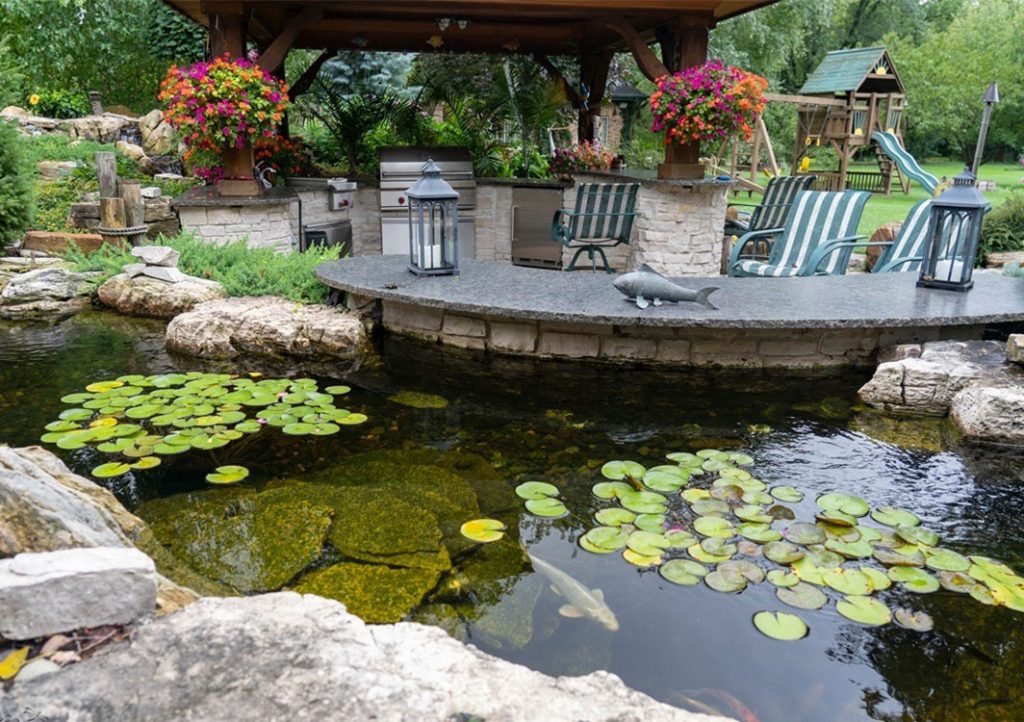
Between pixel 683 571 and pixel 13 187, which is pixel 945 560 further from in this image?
pixel 13 187

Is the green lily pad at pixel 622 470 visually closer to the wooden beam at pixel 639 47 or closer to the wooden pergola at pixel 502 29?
the wooden pergola at pixel 502 29

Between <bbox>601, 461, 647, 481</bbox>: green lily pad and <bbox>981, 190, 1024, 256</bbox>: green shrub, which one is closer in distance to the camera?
<bbox>601, 461, 647, 481</bbox>: green lily pad

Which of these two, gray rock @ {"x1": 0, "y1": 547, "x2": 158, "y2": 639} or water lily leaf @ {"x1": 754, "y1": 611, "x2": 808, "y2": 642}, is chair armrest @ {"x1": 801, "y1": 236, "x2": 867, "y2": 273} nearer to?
water lily leaf @ {"x1": 754, "y1": 611, "x2": 808, "y2": 642}

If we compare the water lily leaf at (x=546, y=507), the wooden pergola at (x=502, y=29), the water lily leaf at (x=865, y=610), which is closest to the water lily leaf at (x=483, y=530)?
the water lily leaf at (x=546, y=507)

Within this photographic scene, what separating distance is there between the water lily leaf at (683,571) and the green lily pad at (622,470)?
628 millimetres

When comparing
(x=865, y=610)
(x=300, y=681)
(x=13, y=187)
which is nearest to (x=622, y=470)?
(x=865, y=610)

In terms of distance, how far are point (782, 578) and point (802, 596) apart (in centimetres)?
10

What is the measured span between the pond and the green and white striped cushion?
2.32m

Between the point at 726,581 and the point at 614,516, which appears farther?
the point at 614,516

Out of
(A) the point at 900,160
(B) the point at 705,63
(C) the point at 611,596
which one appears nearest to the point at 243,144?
(B) the point at 705,63

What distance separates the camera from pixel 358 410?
3934mm

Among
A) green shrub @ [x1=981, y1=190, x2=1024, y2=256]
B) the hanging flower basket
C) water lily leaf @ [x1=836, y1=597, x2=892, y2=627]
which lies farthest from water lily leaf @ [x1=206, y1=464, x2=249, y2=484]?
green shrub @ [x1=981, y1=190, x2=1024, y2=256]

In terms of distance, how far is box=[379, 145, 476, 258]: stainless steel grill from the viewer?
25.5 ft

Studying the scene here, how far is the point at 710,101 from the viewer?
246 inches
